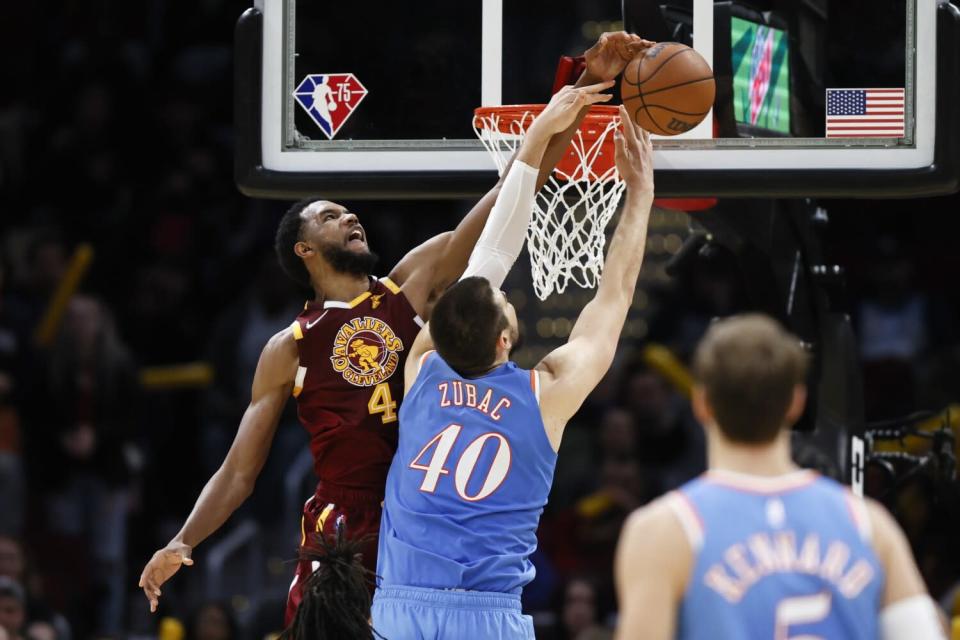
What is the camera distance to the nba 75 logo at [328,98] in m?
5.46

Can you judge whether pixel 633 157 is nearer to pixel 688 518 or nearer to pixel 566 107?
pixel 566 107

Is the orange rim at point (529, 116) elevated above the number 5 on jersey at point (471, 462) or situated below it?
above

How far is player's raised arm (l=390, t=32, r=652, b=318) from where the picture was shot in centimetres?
479

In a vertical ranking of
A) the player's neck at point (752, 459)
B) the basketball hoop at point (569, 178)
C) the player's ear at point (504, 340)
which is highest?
the basketball hoop at point (569, 178)

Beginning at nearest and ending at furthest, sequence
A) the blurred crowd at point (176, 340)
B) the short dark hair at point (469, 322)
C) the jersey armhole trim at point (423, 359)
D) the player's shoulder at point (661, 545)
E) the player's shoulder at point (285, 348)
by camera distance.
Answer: the player's shoulder at point (661, 545), the short dark hair at point (469, 322), the jersey armhole trim at point (423, 359), the player's shoulder at point (285, 348), the blurred crowd at point (176, 340)

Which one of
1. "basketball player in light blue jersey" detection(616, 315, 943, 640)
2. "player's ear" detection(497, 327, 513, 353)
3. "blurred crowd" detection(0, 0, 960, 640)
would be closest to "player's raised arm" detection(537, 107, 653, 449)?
"player's ear" detection(497, 327, 513, 353)

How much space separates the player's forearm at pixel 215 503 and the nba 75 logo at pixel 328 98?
1.21 metres

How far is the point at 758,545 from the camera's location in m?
2.86

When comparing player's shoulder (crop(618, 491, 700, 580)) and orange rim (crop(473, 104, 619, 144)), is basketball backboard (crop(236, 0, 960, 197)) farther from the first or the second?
player's shoulder (crop(618, 491, 700, 580))

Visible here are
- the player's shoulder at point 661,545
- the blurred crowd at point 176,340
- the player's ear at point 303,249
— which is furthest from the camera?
the blurred crowd at point 176,340

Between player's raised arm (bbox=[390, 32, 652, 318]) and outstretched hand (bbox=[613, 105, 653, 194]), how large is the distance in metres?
0.14

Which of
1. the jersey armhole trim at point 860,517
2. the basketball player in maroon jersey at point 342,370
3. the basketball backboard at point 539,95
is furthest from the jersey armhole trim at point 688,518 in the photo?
the basketball backboard at point 539,95

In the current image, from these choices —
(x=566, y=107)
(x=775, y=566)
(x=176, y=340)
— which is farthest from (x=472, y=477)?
(x=176, y=340)

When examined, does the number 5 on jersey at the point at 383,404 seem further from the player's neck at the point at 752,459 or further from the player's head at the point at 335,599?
the player's neck at the point at 752,459
